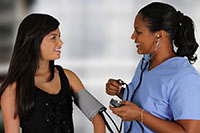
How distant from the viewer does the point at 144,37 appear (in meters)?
1.27

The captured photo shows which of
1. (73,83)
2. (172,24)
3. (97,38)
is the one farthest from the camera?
(97,38)

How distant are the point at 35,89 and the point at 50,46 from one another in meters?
0.23

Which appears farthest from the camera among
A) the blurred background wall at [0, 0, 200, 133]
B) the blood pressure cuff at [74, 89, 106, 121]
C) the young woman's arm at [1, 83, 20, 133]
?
the blurred background wall at [0, 0, 200, 133]

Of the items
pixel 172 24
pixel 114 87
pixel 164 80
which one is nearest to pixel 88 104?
pixel 114 87

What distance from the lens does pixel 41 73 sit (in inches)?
55.9

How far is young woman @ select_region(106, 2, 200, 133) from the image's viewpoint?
3.78 ft

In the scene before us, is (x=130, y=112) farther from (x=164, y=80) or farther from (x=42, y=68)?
(x=42, y=68)

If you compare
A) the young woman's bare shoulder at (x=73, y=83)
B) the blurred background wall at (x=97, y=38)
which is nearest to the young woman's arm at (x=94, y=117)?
the young woman's bare shoulder at (x=73, y=83)

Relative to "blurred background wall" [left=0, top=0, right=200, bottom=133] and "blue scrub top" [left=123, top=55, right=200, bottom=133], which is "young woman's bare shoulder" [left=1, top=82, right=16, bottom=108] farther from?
"blurred background wall" [left=0, top=0, right=200, bottom=133]

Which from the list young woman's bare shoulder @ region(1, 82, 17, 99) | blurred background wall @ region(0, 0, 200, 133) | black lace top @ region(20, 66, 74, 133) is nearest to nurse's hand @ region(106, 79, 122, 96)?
black lace top @ region(20, 66, 74, 133)

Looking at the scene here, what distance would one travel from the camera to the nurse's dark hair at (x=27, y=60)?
1274 mm

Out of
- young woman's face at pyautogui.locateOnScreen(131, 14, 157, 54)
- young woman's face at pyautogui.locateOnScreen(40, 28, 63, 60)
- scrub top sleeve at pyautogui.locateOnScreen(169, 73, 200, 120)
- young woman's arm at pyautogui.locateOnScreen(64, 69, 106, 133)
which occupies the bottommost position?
young woman's arm at pyautogui.locateOnScreen(64, 69, 106, 133)

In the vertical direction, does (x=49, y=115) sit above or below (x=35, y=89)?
below

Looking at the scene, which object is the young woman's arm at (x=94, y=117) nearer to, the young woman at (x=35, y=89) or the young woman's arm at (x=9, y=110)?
the young woman at (x=35, y=89)
